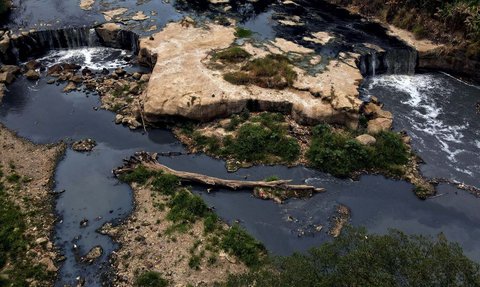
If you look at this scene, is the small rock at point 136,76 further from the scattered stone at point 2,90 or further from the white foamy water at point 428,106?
the white foamy water at point 428,106

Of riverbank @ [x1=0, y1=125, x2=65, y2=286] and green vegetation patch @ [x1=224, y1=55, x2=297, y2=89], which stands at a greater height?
green vegetation patch @ [x1=224, y1=55, x2=297, y2=89]

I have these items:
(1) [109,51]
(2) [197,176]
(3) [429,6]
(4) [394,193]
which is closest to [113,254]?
(2) [197,176]

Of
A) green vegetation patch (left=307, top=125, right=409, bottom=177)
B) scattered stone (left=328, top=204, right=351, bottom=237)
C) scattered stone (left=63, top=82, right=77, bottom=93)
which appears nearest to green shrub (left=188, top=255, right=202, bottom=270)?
scattered stone (left=328, top=204, right=351, bottom=237)

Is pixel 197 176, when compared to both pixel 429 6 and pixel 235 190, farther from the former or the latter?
pixel 429 6

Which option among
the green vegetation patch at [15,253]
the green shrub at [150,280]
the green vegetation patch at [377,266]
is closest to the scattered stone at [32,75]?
the green vegetation patch at [15,253]

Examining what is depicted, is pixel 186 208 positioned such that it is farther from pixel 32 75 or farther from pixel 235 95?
pixel 32 75

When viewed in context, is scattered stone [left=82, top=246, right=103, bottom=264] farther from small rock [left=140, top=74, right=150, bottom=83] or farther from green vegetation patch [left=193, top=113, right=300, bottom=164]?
small rock [left=140, top=74, right=150, bottom=83]

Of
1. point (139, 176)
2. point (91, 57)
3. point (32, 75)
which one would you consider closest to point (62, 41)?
point (91, 57)
